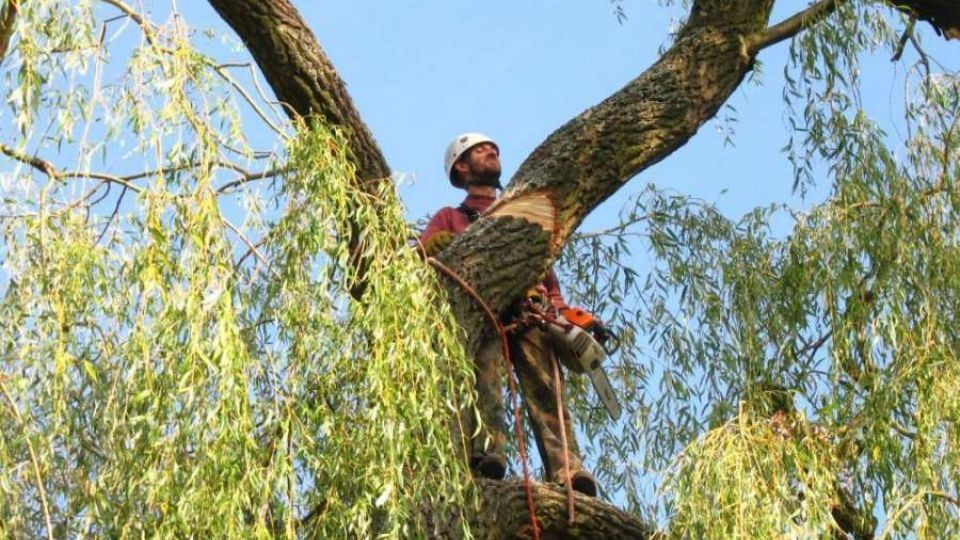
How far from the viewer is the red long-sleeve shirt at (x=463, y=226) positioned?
19.3ft

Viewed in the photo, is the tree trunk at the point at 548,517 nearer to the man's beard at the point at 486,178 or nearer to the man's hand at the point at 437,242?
the man's hand at the point at 437,242

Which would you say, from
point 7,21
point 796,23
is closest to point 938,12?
point 796,23

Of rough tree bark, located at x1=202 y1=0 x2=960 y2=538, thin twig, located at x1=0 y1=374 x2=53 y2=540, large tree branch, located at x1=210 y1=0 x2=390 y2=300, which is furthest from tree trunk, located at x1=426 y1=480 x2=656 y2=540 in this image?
thin twig, located at x1=0 y1=374 x2=53 y2=540

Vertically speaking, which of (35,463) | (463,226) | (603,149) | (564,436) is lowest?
(35,463)

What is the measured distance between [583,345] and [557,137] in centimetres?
70

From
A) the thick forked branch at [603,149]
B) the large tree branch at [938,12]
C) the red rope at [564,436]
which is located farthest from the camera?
the large tree branch at [938,12]

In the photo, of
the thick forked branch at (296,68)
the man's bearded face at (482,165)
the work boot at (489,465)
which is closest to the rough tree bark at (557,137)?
the thick forked branch at (296,68)

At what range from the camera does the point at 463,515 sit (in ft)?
16.1

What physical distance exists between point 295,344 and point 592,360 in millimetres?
1153

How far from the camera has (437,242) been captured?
18.8 ft

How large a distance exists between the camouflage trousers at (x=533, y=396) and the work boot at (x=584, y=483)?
1.2 inches

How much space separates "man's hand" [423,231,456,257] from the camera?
5.69 metres

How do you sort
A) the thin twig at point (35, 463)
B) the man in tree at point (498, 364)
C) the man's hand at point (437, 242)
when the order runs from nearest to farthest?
the thin twig at point (35, 463)
the man in tree at point (498, 364)
the man's hand at point (437, 242)

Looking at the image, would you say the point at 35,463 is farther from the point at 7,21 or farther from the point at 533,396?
the point at 533,396
